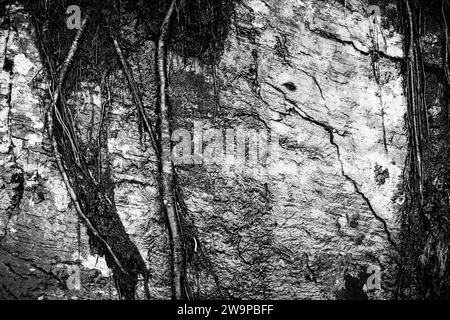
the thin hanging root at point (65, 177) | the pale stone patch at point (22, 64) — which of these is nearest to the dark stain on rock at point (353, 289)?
the thin hanging root at point (65, 177)

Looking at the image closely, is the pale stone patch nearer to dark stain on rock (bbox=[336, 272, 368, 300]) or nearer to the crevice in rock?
the crevice in rock

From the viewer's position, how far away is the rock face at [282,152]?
2.65m

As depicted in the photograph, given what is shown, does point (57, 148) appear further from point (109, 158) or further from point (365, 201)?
point (365, 201)

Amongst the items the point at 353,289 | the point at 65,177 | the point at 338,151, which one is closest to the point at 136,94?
the point at 65,177

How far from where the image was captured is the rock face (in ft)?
8.69

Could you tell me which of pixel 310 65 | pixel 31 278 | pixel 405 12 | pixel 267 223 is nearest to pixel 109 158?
pixel 31 278

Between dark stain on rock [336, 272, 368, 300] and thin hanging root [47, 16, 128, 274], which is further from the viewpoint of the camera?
dark stain on rock [336, 272, 368, 300]

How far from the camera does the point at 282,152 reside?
8.83 feet

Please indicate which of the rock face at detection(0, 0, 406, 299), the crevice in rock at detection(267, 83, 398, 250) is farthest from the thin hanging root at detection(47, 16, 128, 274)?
the crevice in rock at detection(267, 83, 398, 250)

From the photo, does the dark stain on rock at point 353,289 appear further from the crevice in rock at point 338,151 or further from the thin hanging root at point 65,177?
the thin hanging root at point 65,177

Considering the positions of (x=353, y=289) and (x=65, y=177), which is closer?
(x=65, y=177)

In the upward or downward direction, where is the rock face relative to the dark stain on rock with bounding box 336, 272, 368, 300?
upward

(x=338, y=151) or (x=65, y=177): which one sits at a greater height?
(x=338, y=151)

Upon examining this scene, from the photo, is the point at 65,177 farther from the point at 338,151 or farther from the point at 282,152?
the point at 338,151
